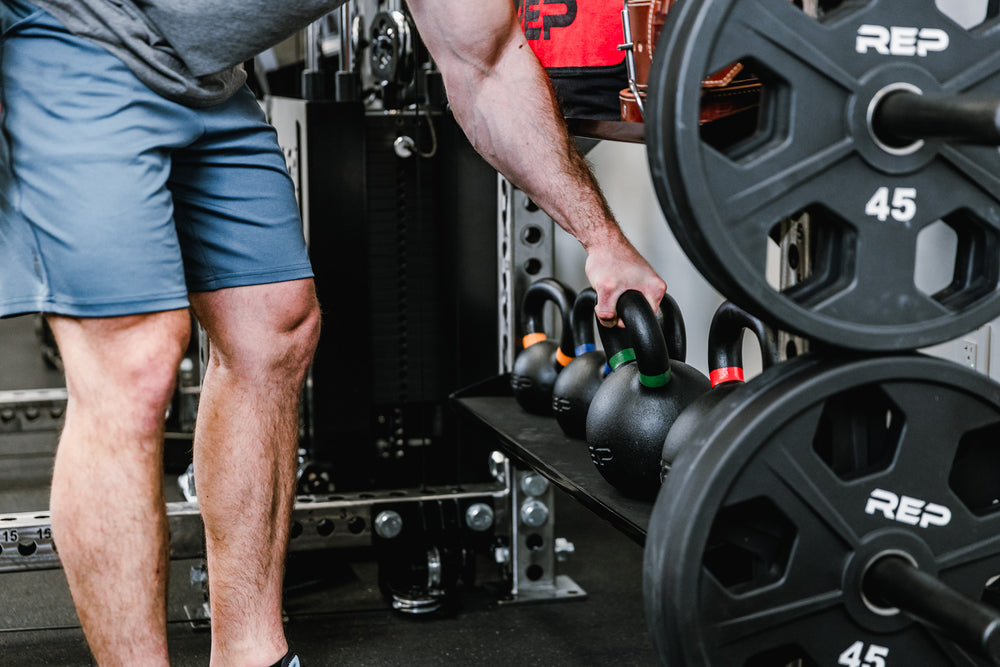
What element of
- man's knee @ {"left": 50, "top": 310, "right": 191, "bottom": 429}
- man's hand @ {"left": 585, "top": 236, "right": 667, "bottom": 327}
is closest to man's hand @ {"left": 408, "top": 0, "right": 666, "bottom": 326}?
man's hand @ {"left": 585, "top": 236, "right": 667, "bottom": 327}

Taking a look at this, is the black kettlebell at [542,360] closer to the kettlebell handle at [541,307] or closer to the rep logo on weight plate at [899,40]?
the kettlebell handle at [541,307]

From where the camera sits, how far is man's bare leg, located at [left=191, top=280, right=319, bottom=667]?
53.1 inches

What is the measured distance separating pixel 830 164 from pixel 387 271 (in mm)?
1752

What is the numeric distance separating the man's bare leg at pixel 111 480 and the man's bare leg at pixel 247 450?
0.69ft

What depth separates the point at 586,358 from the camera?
165cm

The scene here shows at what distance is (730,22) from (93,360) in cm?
71

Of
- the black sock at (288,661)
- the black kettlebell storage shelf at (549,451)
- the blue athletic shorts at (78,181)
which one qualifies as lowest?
the black sock at (288,661)

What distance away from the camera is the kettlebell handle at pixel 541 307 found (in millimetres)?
Answer: 1787

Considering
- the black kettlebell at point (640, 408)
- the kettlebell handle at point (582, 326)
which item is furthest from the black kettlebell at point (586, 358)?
the black kettlebell at point (640, 408)

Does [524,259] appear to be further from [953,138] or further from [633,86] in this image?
[953,138]

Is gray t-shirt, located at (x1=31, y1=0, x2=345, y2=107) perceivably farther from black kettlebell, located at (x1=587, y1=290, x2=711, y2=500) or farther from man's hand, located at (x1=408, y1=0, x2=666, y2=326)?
black kettlebell, located at (x1=587, y1=290, x2=711, y2=500)

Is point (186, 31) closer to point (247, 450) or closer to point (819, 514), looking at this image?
point (247, 450)

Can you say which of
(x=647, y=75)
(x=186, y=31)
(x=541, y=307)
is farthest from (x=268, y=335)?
(x=541, y=307)

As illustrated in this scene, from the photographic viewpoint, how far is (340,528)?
1982 millimetres
